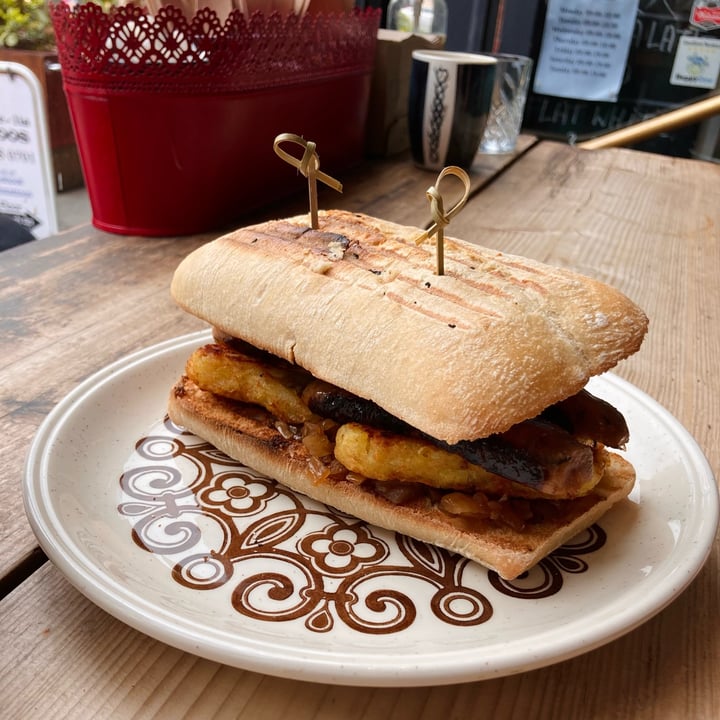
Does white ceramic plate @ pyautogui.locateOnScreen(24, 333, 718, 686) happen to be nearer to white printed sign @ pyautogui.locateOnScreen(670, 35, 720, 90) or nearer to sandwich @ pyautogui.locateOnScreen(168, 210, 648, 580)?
sandwich @ pyautogui.locateOnScreen(168, 210, 648, 580)

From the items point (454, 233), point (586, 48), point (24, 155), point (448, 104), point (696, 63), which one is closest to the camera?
point (454, 233)

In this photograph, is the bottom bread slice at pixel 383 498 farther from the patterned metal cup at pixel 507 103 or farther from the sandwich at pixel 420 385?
the patterned metal cup at pixel 507 103

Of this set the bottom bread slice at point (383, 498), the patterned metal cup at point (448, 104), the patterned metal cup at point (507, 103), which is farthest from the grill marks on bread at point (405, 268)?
the patterned metal cup at point (507, 103)

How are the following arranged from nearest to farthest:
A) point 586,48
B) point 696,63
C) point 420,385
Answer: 1. point 420,385
2. point 696,63
3. point 586,48

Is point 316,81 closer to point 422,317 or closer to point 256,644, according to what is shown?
point 422,317

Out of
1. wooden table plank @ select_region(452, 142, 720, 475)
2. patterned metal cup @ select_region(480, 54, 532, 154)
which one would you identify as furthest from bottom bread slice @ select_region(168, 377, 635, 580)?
patterned metal cup @ select_region(480, 54, 532, 154)

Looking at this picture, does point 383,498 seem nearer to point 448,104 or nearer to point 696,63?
point 448,104

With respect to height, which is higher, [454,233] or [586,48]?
[586,48]

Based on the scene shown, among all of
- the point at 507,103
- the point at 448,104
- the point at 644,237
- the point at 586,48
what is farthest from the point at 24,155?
the point at 586,48
